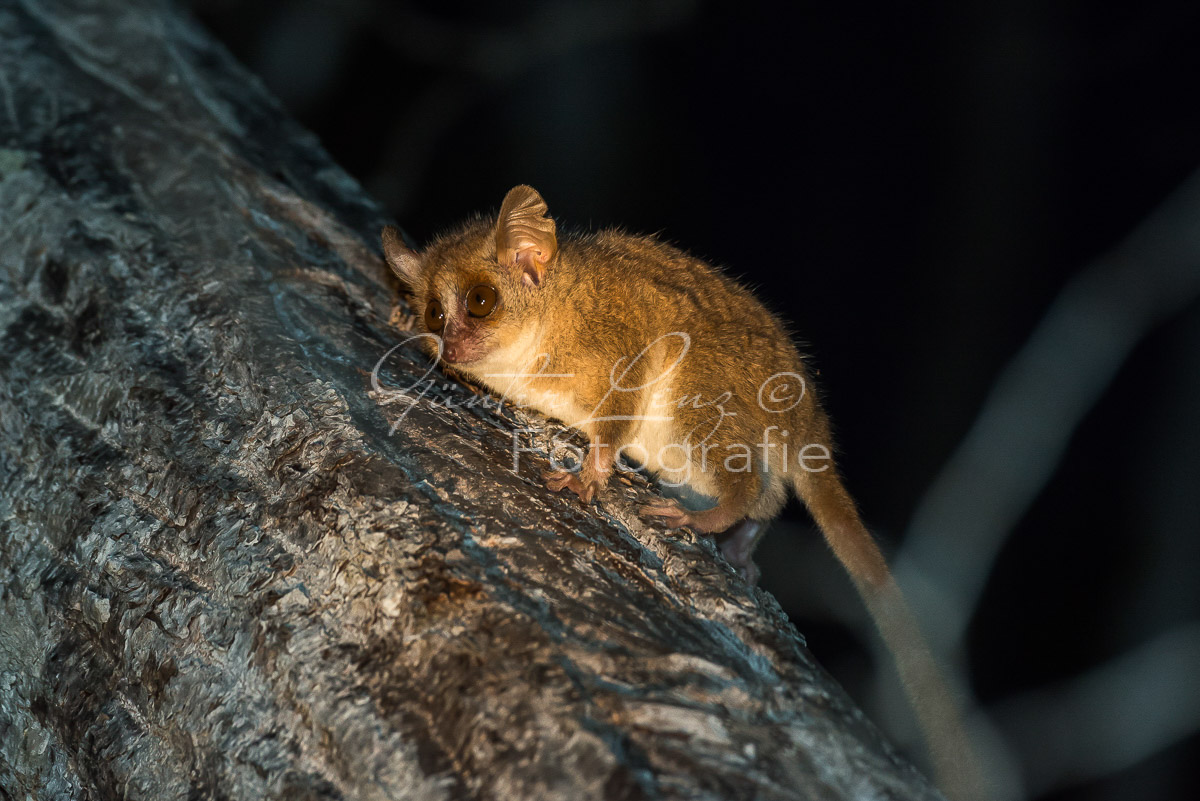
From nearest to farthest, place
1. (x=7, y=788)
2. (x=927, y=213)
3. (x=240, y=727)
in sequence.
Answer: (x=240, y=727) → (x=7, y=788) → (x=927, y=213)

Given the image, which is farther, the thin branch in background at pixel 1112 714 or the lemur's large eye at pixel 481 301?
the thin branch in background at pixel 1112 714

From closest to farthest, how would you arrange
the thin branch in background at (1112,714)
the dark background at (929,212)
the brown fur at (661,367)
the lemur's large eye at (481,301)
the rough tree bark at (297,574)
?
1. the rough tree bark at (297,574)
2. the brown fur at (661,367)
3. the lemur's large eye at (481,301)
4. the thin branch in background at (1112,714)
5. the dark background at (929,212)

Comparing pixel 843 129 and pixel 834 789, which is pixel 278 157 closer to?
pixel 834 789

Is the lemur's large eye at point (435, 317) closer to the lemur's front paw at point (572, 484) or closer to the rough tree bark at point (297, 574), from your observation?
the rough tree bark at point (297, 574)

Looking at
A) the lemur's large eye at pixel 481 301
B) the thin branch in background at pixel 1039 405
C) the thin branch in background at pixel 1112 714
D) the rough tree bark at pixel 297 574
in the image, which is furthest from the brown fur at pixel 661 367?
the thin branch in background at pixel 1112 714

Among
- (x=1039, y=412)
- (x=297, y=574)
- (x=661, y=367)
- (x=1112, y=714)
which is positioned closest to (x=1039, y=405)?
(x=1039, y=412)

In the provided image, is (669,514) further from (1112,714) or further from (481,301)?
(1112,714)

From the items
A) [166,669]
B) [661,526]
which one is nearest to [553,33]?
[661,526]
